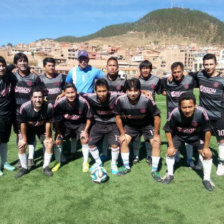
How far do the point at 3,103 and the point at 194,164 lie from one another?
13.7 feet

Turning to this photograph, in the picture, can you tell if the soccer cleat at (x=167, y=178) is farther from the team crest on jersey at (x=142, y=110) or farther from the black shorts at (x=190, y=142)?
the team crest on jersey at (x=142, y=110)

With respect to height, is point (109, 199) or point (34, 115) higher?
point (34, 115)

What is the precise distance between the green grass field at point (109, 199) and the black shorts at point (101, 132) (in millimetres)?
718

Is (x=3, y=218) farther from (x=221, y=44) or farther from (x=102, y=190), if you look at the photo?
(x=221, y=44)

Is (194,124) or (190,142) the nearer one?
(194,124)

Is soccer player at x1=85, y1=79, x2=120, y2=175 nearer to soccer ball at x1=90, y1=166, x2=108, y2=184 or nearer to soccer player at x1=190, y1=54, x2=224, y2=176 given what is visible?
soccer ball at x1=90, y1=166, x2=108, y2=184

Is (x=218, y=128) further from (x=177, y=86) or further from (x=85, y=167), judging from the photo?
(x=85, y=167)

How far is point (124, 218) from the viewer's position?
333 cm

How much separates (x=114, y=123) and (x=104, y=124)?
0.70ft

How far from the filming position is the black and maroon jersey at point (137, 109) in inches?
173

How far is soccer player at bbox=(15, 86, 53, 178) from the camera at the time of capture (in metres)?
4.36

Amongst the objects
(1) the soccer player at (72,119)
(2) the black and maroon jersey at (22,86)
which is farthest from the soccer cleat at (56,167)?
(2) the black and maroon jersey at (22,86)

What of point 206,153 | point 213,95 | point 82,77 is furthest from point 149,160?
point 82,77

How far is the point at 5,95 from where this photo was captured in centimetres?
462
